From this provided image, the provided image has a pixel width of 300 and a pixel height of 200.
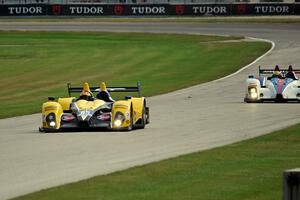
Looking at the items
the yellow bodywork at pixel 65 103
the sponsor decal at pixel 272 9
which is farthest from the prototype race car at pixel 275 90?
the sponsor decal at pixel 272 9

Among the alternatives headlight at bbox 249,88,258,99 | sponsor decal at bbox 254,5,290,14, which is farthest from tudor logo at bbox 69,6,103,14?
headlight at bbox 249,88,258,99

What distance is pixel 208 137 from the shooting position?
2061cm

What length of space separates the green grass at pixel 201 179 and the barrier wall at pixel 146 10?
6803 centimetres

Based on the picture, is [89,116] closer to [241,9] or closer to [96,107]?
[96,107]

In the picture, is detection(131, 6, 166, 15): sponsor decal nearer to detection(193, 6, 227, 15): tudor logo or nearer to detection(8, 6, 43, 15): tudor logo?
detection(193, 6, 227, 15): tudor logo

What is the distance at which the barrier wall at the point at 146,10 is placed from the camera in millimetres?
85562

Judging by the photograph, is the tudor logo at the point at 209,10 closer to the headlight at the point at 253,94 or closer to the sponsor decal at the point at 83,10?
the sponsor decal at the point at 83,10

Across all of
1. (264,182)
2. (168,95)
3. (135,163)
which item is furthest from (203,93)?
(264,182)

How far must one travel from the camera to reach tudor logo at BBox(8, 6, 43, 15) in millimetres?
88188

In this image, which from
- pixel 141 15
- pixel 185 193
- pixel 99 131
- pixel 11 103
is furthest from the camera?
pixel 141 15

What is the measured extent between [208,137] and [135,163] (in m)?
4.41

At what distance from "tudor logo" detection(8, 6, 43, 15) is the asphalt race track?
53.4 meters

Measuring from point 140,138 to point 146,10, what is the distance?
224ft

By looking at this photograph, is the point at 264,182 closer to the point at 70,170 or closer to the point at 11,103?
the point at 70,170
